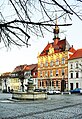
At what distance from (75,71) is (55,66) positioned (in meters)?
6.63

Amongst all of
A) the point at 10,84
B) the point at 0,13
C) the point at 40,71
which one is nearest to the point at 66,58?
the point at 40,71

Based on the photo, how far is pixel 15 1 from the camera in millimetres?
2943

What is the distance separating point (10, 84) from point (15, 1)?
8711 centimetres

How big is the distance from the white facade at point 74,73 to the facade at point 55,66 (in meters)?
→ 1.12

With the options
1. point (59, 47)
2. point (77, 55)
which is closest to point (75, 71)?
point (77, 55)

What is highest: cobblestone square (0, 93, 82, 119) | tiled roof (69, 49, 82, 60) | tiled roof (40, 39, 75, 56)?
tiled roof (40, 39, 75, 56)

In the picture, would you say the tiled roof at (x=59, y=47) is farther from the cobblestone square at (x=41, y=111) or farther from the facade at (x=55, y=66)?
the cobblestone square at (x=41, y=111)

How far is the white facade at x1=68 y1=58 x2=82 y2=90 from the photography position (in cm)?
5885

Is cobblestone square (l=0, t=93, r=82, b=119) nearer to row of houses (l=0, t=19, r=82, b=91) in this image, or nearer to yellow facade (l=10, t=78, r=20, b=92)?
row of houses (l=0, t=19, r=82, b=91)

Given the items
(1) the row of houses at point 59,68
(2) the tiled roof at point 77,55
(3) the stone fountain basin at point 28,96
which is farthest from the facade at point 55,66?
(3) the stone fountain basin at point 28,96

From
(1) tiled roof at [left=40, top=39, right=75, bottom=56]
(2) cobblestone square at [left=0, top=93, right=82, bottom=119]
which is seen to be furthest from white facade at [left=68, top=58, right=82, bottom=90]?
(2) cobblestone square at [left=0, top=93, right=82, bottom=119]

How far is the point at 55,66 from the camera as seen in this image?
2566 inches

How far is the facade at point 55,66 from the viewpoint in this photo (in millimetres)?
62500

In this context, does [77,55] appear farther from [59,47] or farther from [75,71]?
[59,47]
